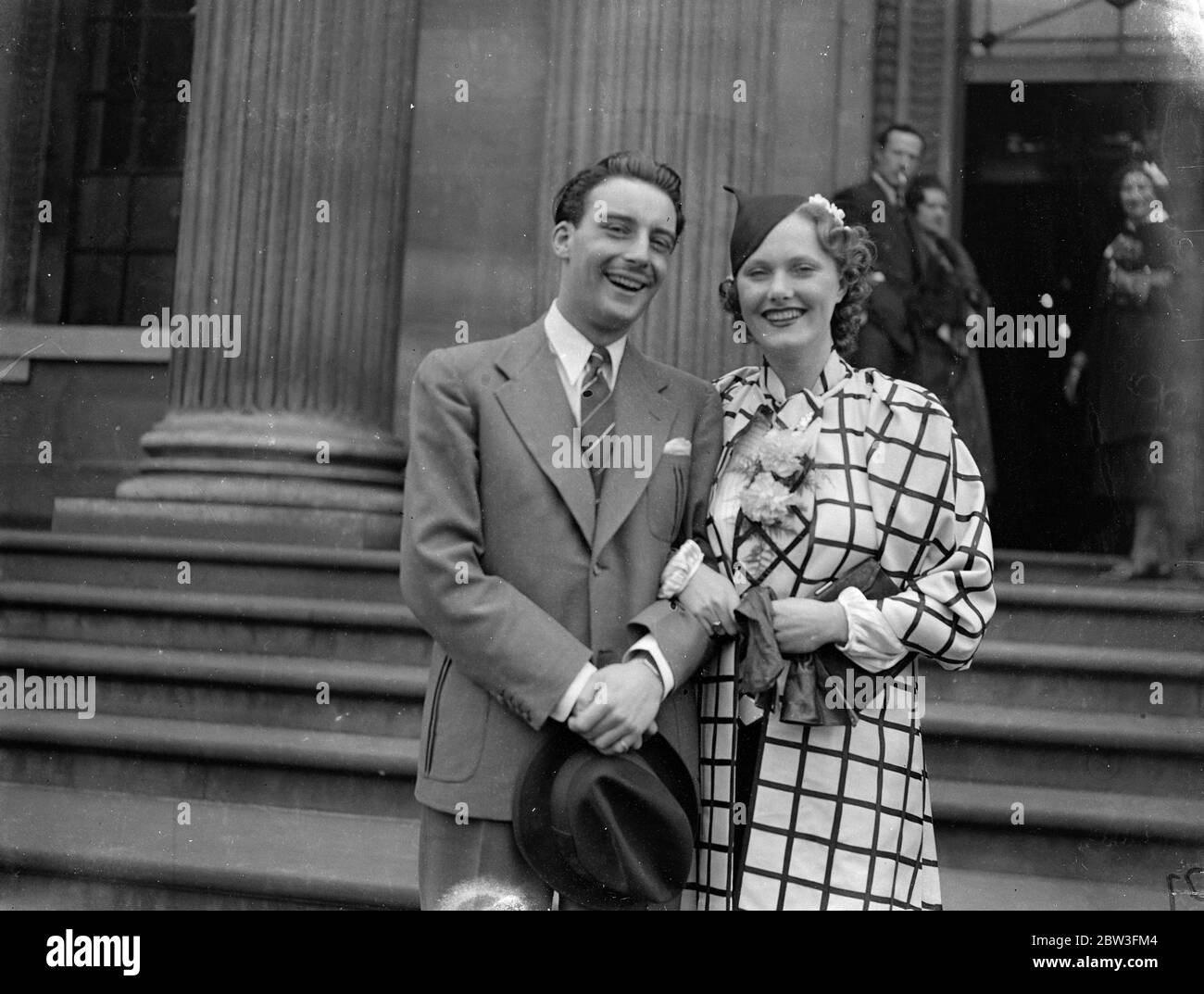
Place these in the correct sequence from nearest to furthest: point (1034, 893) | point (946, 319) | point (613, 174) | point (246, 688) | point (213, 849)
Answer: point (613, 174) → point (1034, 893) → point (213, 849) → point (246, 688) → point (946, 319)

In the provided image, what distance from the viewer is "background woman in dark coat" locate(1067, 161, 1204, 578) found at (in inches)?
232

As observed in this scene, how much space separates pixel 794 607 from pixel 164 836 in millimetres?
3169

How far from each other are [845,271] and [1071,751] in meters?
2.95

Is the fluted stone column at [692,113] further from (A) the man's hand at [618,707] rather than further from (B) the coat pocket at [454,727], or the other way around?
(A) the man's hand at [618,707]

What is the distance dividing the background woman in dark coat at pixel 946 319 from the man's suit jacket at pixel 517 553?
3747mm

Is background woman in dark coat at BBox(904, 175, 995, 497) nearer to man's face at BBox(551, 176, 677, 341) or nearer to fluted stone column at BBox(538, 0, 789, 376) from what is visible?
fluted stone column at BBox(538, 0, 789, 376)

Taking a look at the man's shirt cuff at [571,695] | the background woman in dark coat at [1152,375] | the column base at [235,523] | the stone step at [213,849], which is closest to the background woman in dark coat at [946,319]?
the background woman in dark coat at [1152,375]

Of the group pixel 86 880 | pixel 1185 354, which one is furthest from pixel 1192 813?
pixel 86 880

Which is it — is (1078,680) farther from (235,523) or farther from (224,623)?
(235,523)

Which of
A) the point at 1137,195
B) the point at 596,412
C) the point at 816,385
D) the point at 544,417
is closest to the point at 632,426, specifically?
the point at 596,412

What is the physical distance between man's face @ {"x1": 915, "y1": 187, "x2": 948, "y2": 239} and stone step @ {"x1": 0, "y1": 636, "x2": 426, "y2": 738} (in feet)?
11.4

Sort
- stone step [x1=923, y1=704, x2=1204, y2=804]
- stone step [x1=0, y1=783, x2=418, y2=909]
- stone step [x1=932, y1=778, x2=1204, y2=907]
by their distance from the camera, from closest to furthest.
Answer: stone step [x1=0, y1=783, x2=418, y2=909] < stone step [x1=932, y1=778, x2=1204, y2=907] < stone step [x1=923, y1=704, x2=1204, y2=804]

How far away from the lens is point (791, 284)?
2699 mm

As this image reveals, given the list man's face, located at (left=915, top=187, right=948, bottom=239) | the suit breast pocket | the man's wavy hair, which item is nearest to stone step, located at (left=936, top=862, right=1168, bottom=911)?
the suit breast pocket
